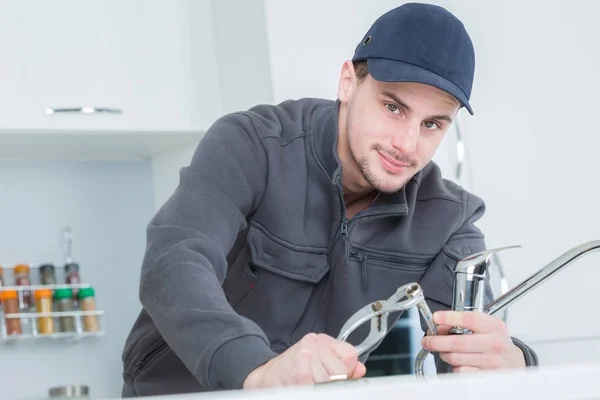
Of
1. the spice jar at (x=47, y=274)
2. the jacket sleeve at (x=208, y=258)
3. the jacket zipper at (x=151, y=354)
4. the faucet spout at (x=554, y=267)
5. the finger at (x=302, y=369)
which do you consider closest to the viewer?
the finger at (x=302, y=369)

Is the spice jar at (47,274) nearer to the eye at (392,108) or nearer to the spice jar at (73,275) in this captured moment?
the spice jar at (73,275)

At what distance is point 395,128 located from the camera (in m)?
1.55

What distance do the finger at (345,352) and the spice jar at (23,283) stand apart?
1.80m

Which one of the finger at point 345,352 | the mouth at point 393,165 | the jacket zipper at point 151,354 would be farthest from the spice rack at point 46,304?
the finger at point 345,352

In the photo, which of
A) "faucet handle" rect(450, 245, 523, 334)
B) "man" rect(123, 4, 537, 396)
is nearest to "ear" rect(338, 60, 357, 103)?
"man" rect(123, 4, 537, 396)

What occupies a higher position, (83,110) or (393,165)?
(83,110)

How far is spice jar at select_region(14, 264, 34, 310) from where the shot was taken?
8.54 feet

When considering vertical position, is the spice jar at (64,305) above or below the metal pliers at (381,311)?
below

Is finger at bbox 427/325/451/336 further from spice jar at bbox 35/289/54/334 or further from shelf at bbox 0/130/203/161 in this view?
spice jar at bbox 35/289/54/334

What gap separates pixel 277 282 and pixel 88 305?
1268 mm

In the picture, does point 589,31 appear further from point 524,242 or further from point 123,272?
point 123,272

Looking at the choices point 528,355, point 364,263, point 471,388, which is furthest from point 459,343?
point 471,388

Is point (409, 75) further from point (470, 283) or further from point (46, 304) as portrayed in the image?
point (46, 304)

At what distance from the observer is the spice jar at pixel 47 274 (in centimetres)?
266
